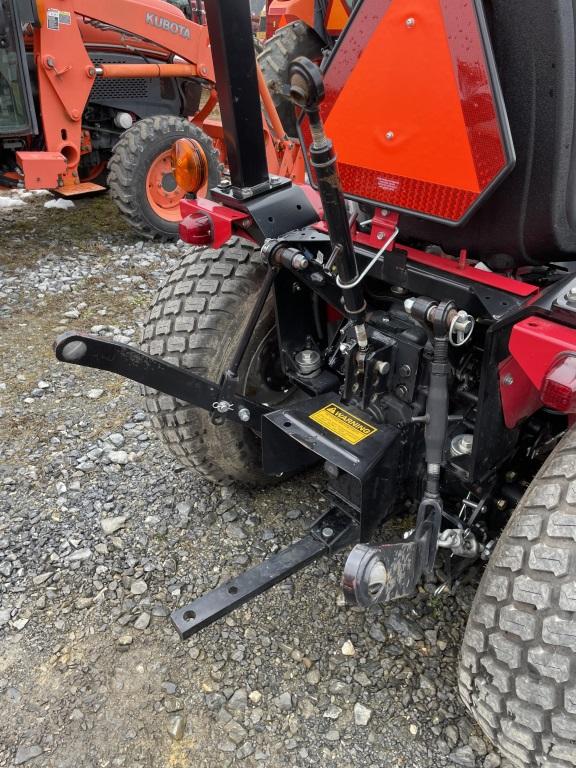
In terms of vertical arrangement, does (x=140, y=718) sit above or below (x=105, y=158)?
below

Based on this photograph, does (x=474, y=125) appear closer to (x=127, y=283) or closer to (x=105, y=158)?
(x=127, y=283)

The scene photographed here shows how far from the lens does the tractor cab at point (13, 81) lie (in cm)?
481

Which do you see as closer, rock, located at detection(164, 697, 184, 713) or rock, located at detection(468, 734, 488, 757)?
rock, located at detection(468, 734, 488, 757)

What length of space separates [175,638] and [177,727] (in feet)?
1.07

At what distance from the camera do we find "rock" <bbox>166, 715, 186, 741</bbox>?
1912 millimetres

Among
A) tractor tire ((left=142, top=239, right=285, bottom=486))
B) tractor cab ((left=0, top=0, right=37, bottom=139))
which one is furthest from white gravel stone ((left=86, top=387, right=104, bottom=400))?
tractor cab ((left=0, top=0, right=37, bottom=139))

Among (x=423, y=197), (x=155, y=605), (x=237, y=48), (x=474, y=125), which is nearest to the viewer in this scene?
(x=474, y=125)

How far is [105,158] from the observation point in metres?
6.29

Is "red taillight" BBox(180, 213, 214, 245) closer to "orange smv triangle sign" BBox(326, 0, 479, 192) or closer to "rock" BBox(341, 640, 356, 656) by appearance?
"orange smv triangle sign" BBox(326, 0, 479, 192)

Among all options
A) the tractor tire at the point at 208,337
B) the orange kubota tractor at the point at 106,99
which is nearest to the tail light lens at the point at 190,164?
the tractor tire at the point at 208,337

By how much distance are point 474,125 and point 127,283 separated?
384 centimetres

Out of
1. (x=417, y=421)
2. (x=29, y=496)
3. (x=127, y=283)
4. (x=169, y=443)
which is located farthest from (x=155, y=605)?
(x=127, y=283)

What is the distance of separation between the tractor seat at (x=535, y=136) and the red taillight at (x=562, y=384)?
350 mm

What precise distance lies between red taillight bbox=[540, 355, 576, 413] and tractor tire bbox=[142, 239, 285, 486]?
1.13m
